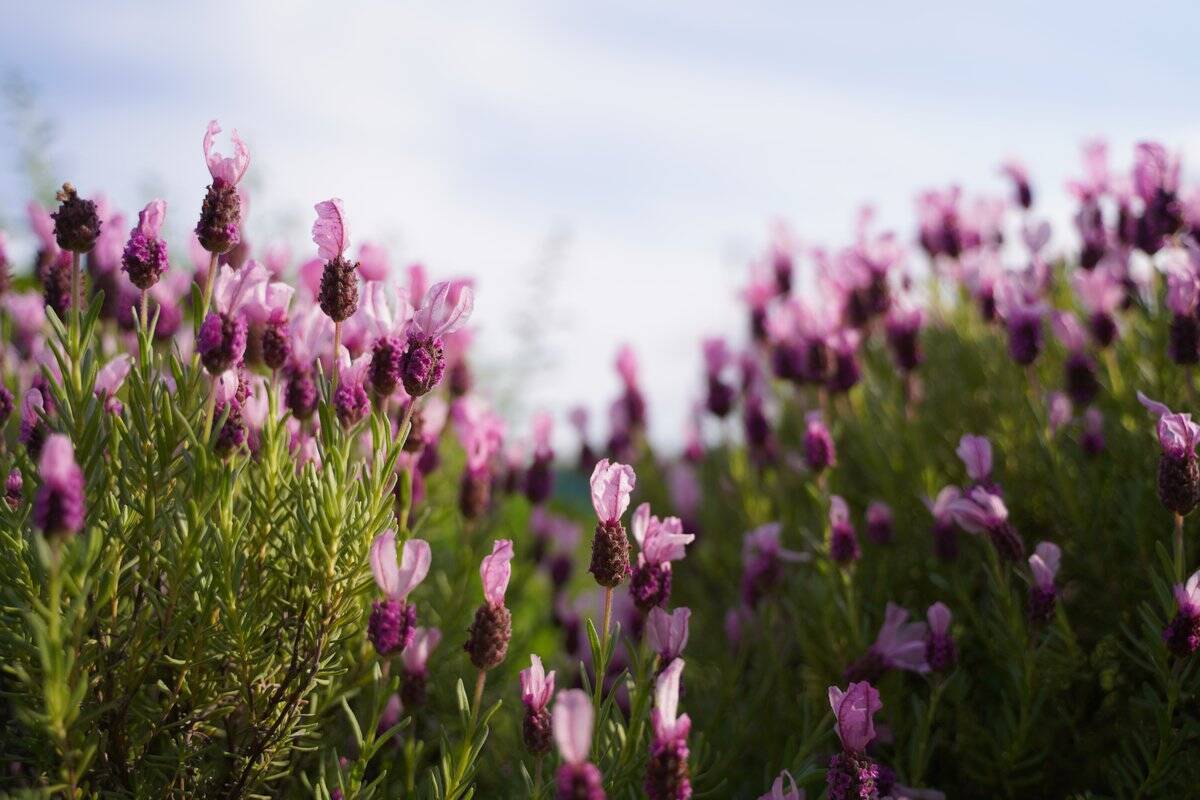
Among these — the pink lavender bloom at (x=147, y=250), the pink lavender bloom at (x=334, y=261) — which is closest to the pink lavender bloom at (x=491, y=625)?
the pink lavender bloom at (x=334, y=261)

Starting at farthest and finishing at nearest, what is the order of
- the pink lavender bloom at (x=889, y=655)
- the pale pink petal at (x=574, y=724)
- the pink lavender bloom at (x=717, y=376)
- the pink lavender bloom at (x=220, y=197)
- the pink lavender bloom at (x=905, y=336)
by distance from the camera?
1. the pink lavender bloom at (x=717, y=376)
2. the pink lavender bloom at (x=905, y=336)
3. the pink lavender bloom at (x=889, y=655)
4. the pink lavender bloom at (x=220, y=197)
5. the pale pink petal at (x=574, y=724)

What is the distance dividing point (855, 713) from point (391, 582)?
621mm

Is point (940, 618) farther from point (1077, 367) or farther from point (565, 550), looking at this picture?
point (565, 550)

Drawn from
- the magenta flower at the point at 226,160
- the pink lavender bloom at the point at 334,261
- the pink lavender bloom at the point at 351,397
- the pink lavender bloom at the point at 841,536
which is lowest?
the pink lavender bloom at the point at 841,536

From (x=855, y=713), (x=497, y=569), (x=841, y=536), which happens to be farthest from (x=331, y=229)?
(x=841, y=536)

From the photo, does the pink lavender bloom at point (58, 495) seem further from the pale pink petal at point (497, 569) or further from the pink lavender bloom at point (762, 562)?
the pink lavender bloom at point (762, 562)

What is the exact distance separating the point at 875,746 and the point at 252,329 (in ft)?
4.54

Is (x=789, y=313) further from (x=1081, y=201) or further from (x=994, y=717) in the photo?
(x=994, y=717)

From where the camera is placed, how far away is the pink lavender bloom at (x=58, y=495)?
1.06 m

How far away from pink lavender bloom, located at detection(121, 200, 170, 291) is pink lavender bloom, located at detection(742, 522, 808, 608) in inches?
51.6

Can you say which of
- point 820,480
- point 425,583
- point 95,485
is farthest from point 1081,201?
point 95,485

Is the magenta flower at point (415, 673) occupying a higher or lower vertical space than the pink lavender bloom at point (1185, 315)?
lower

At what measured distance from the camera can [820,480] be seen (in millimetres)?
2219

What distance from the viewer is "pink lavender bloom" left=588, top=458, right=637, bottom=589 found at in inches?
55.7
